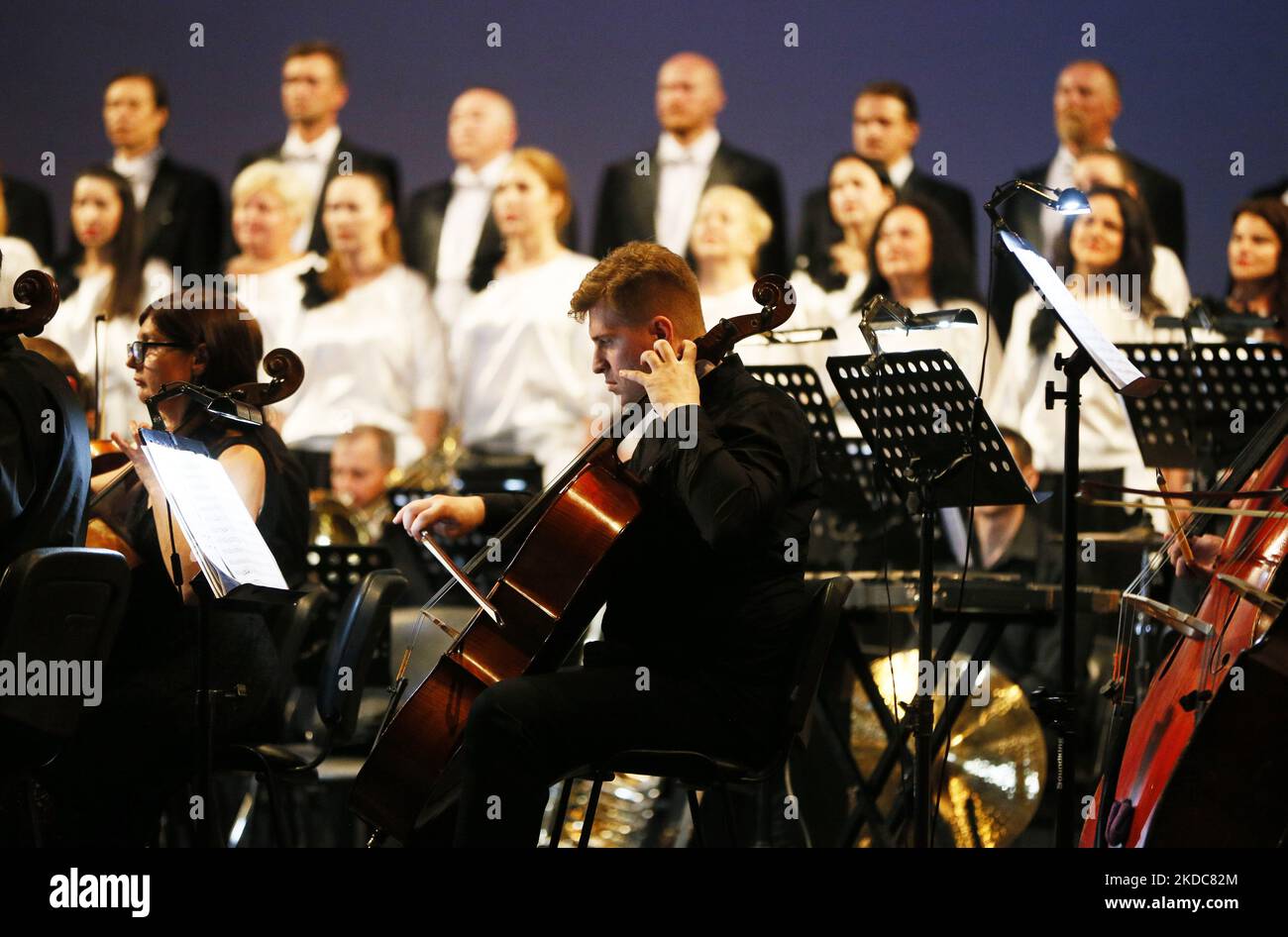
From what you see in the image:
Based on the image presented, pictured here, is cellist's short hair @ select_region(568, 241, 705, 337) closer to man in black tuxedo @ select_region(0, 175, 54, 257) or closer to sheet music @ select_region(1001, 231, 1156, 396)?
sheet music @ select_region(1001, 231, 1156, 396)

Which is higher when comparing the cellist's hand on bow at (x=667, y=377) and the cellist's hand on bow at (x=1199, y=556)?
the cellist's hand on bow at (x=667, y=377)

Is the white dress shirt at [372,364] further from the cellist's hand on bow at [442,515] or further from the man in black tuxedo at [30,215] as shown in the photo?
the cellist's hand on bow at [442,515]

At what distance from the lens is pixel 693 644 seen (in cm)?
287

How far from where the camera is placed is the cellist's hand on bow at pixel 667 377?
276cm

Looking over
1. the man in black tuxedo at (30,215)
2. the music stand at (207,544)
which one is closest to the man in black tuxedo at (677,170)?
the man in black tuxedo at (30,215)

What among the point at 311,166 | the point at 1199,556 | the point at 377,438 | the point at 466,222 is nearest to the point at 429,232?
the point at 466,222

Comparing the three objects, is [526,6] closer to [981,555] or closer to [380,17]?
[380,17]

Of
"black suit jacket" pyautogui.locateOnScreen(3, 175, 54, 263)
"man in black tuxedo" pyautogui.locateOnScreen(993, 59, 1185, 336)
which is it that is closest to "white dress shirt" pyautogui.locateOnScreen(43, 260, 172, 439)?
"black suit jacket" pyautogui.locateOnScreen(3, 175, 54, 263)

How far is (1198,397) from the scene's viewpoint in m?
4.29

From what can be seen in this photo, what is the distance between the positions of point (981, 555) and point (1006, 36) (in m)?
2.18

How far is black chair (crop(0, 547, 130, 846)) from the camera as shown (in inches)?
100

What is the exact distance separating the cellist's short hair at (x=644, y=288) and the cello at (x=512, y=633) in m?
0.32

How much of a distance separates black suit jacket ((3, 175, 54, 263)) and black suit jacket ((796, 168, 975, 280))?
334cm
